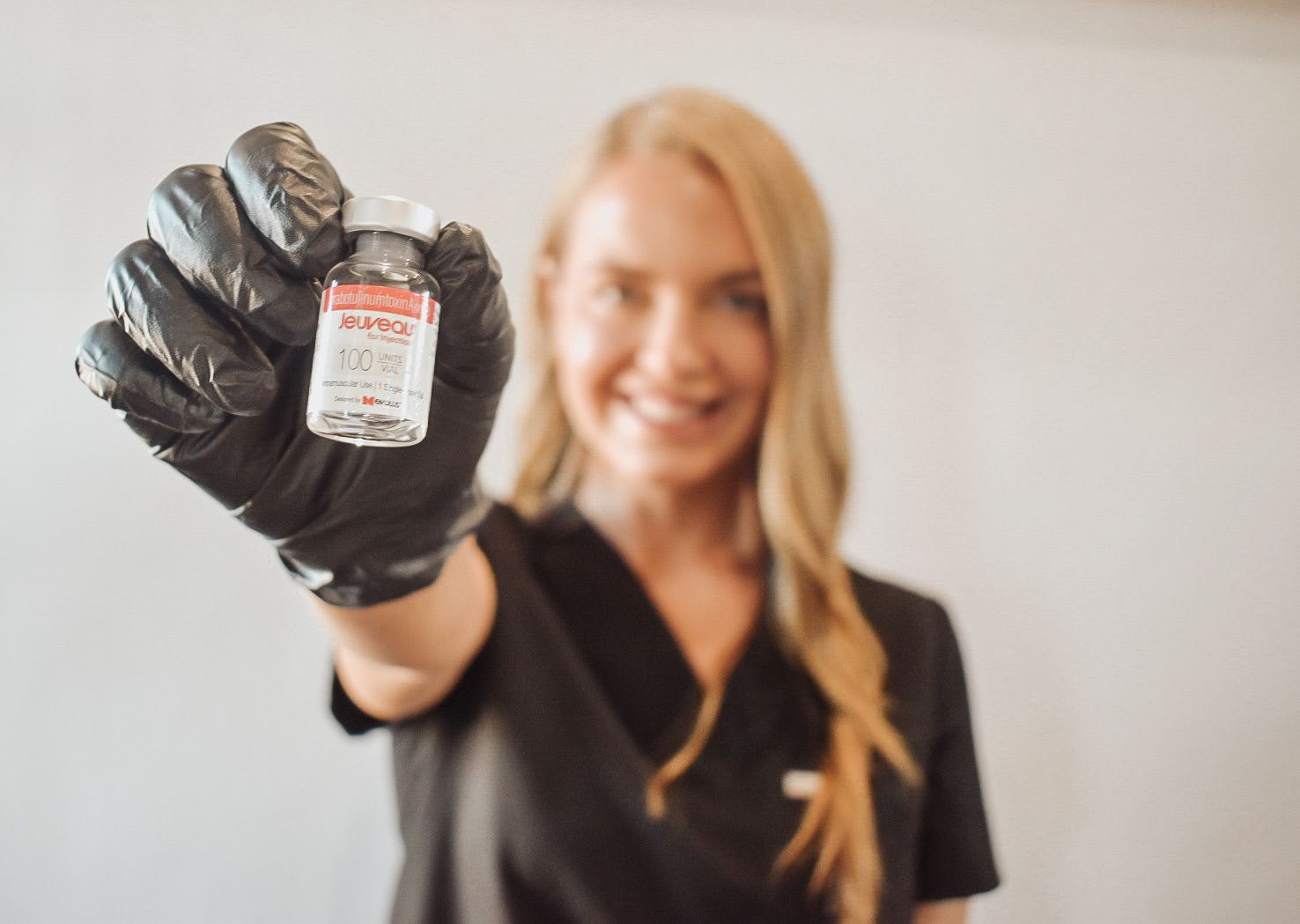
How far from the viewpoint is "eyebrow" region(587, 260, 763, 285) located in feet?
2.83

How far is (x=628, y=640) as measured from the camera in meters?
0.85

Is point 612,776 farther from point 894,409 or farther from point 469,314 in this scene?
point 894,409

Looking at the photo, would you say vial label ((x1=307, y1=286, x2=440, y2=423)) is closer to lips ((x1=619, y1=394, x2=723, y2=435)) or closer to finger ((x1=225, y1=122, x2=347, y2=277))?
finger ((x1=225, y1=122, x2=347, y2=277))

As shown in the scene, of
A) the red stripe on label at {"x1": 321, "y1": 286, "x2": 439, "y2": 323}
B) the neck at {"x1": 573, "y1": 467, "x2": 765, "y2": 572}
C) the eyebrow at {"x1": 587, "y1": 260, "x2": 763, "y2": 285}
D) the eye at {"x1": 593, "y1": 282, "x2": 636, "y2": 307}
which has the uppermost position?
the eyebrow at {"x1": 587, "y1": 260, "x2": 763, "y2": 285}

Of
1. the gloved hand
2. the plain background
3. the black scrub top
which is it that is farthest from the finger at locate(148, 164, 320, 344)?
the plain background

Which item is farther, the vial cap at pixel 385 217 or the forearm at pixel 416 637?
the forearm at pixel 416 637

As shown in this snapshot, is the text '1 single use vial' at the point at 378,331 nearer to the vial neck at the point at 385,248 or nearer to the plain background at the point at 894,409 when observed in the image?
the vial neck at the point at 385,248

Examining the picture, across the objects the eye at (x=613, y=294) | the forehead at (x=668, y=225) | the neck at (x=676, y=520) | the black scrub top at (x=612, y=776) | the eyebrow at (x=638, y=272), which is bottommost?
the black scrub top at (x=612, y=776)

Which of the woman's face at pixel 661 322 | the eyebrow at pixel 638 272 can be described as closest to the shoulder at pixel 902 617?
the woman's face at pixel 661 322

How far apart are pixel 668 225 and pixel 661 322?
0.10m

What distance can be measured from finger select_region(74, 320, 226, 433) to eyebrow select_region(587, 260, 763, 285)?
46 centimetres

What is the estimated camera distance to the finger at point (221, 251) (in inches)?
17.8

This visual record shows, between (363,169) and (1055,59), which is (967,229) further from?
(363,169)

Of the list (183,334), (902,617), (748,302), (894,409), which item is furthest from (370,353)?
(894,409)
